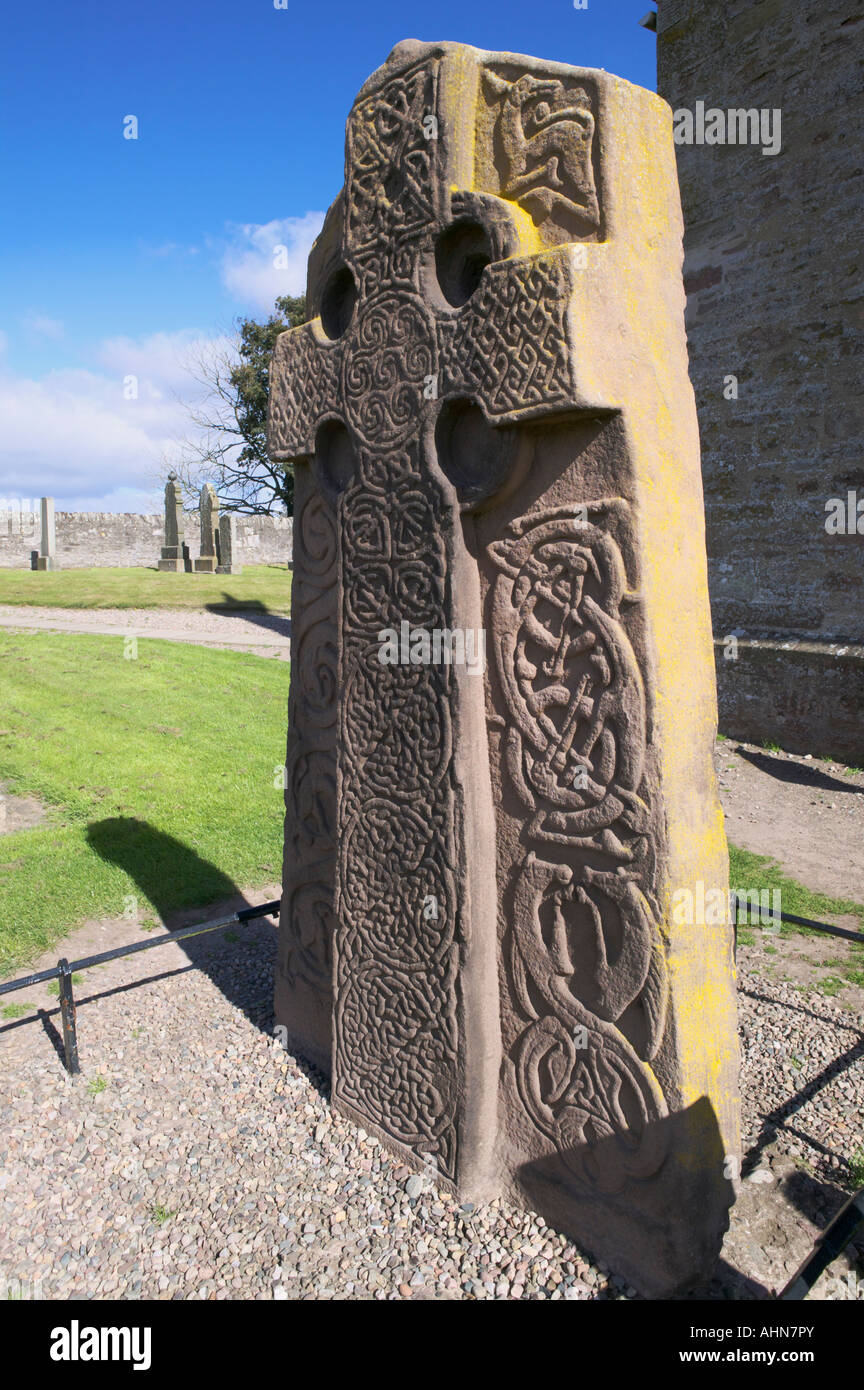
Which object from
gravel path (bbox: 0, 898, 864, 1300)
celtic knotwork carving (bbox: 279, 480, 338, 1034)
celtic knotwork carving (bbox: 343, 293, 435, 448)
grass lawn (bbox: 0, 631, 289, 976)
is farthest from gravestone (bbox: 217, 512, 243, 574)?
celtic knotwork carving (bbox: 343, 293, 435, 448)

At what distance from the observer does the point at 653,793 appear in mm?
2309

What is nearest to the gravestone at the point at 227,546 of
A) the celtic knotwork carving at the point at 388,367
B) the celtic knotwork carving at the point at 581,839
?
the celtic knotwork carving at the point at 388,367

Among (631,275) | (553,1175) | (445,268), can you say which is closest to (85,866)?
(553,1175)

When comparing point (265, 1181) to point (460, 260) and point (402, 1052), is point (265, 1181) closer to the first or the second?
point (402, 1052)

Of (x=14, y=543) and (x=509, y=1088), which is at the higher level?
(x=14, y=543)

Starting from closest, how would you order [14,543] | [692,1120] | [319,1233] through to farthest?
[692,1120], [319,1233], [14,543]

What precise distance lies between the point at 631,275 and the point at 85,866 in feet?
14.4

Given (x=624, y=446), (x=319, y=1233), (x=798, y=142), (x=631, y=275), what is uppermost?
(x=798, y=142)

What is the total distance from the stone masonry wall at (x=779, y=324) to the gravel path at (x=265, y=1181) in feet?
17.1

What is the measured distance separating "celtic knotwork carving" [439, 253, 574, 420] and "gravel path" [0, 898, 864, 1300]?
2295 millimetres

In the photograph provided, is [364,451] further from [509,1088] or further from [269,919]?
[269,919]

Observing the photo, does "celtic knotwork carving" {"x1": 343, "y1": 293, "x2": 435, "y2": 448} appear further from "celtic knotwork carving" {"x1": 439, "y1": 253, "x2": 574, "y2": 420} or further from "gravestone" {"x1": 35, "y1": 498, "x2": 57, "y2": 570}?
"gravestone" {"x1": 35, "y1": 498, "x2": 57, "y2": 570}

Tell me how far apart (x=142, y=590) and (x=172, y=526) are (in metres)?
6.33

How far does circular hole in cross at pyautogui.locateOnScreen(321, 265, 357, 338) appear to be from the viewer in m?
3.13
